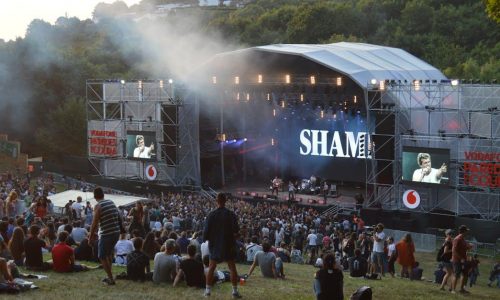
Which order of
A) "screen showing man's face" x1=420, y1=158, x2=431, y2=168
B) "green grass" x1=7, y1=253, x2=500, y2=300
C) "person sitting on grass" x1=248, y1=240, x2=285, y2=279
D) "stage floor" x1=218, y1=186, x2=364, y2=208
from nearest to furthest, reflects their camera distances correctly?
"green grass" x1=7, y1=253, x2=500, y2=300, "person sitting on grass" x1=248, y1=240, x2=285, y2=279, "screen showing man's face" x1=420, y1=158, x2=431, y2=168, "stage floor" x1=218, y1=186, x2=364, y2=208

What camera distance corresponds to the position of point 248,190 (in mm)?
35500

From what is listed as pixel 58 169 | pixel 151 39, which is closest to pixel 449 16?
pixel 151 39

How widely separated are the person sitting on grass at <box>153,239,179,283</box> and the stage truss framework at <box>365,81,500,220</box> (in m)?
16.7

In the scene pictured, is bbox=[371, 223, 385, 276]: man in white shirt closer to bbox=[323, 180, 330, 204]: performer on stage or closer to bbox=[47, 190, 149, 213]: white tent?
bbox=[47, 190, 149, 213]: white tent

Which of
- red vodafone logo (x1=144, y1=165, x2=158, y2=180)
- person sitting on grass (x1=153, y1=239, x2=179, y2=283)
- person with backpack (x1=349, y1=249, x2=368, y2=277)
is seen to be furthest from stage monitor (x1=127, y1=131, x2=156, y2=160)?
person sitting on grass (x1=153, y1=239, x2=179, y2=283)

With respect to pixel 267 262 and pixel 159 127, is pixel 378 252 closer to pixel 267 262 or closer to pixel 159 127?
pixel 267 262

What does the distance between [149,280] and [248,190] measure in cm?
2597

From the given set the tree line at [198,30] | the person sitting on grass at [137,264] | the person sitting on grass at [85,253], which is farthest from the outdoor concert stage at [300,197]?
the person sitting on grass at [137,264]

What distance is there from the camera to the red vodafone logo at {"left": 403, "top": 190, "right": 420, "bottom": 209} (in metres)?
25.7

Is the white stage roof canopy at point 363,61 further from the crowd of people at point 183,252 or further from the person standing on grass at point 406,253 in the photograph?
the person standing on grass at point 406,253

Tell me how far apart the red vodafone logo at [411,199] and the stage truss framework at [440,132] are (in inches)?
8.6

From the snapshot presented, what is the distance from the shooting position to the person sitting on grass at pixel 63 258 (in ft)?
33.0

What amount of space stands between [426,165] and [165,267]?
1747cm

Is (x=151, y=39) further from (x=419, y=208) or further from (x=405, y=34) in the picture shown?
(x=419, y=208)
